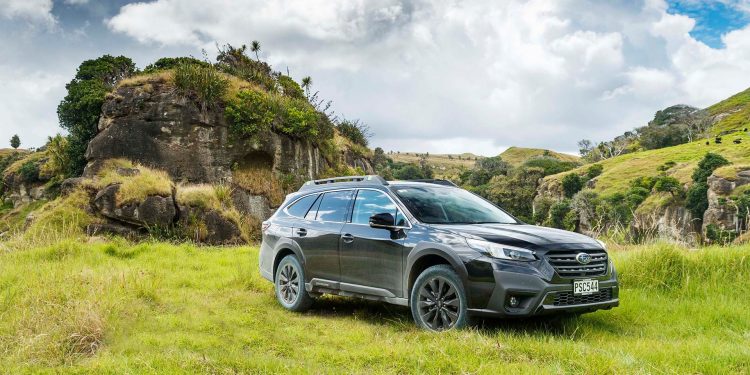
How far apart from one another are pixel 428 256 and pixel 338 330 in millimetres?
1427

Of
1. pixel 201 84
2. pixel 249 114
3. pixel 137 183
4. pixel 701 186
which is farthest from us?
pixel 701 186

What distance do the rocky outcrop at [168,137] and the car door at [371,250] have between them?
17.4 m

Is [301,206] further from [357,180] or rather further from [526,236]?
[526,236]

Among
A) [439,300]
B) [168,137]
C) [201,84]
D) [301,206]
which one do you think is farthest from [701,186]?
[439,300]

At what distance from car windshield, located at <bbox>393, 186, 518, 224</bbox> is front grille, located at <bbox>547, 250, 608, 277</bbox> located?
1.29 metres

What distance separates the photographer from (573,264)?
243 inches

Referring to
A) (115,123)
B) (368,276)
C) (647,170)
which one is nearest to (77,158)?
(115,123)

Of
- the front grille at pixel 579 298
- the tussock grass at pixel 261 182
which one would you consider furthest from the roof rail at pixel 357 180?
the tussock grass at pixel 261 182

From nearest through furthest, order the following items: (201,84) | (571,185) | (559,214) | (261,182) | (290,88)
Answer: (201,84) → (261,182) → (290,88) → (559,214) → (571,185)

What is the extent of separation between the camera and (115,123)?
23.9 metres

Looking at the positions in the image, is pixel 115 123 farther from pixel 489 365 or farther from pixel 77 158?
pixel 489 365

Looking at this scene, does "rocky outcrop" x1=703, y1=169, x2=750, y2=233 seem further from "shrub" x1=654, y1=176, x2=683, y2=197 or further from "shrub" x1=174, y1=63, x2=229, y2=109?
"shrub" x1=174, y1=63, x2=229, y2=109

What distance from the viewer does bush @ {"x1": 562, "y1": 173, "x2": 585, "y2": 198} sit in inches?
4139

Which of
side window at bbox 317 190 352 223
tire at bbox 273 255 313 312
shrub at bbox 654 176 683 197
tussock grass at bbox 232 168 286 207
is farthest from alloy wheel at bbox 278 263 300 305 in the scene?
shrub at bbox 654 176 683 197
